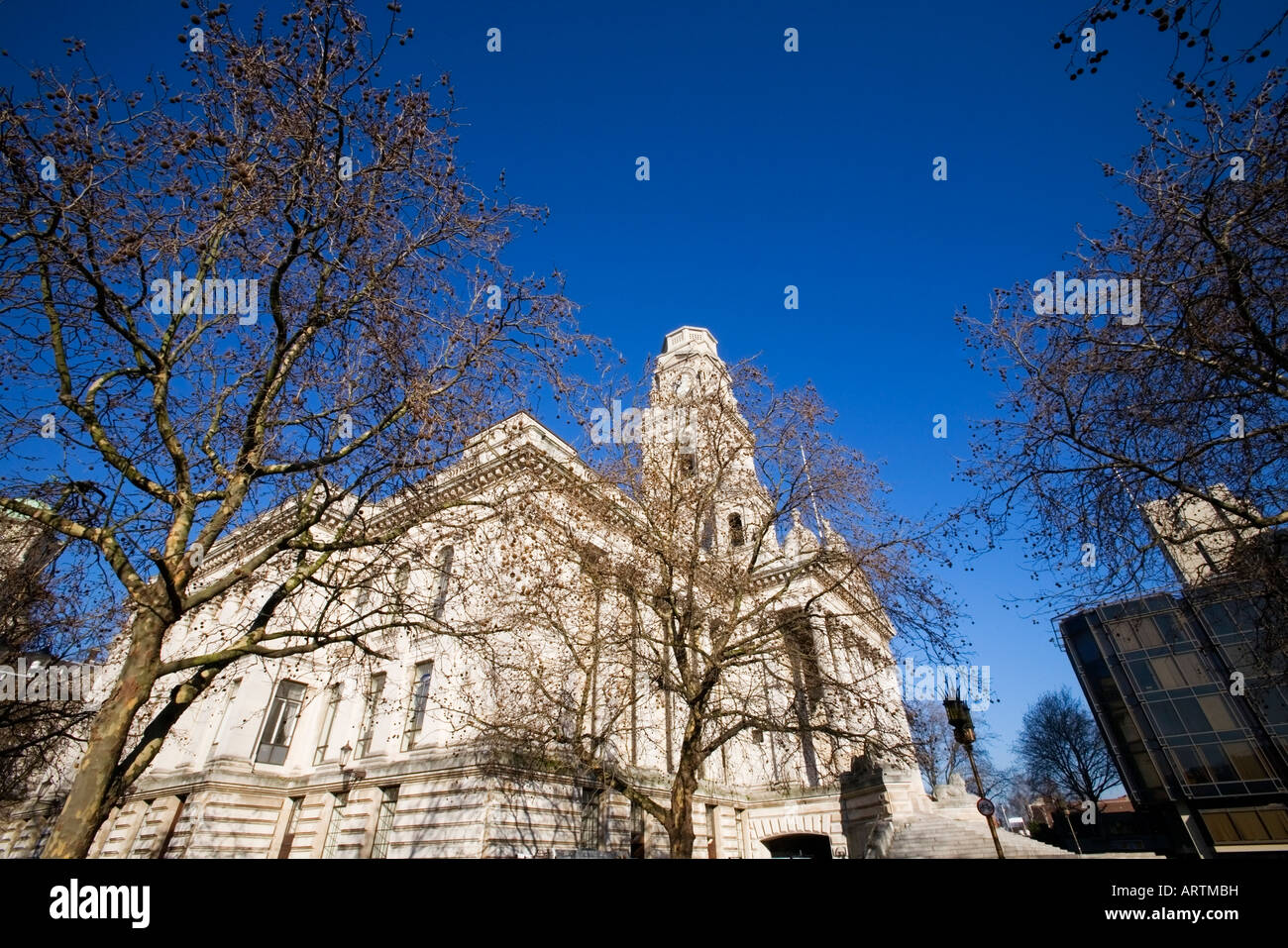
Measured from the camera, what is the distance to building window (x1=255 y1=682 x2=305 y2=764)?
946 inches

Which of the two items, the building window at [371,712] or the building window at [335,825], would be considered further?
the building window at [371,712]

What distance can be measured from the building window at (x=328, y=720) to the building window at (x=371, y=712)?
92.0 inches

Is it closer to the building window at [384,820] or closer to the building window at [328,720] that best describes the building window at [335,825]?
the building window at [384,820]

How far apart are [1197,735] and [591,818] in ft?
146

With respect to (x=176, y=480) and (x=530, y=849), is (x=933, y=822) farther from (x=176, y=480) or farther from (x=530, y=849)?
(x=176, y=480)

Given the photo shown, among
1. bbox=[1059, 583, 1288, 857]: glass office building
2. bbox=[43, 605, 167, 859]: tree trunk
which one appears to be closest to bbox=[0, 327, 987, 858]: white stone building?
bbox=[43, 605, 167, 859]: tree trunk

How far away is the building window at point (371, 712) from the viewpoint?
21.4 m

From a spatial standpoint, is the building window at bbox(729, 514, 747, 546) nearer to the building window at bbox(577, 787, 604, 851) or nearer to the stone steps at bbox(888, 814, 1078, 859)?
A: the building window at bbox(577, 787, 604, 851)

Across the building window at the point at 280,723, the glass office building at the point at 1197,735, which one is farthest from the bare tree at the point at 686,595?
the glass office building at the point at 1197,735

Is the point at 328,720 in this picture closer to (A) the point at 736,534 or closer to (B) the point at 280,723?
(B) the point at 280,723

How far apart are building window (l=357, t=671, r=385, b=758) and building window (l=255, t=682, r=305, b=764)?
4.60 meters

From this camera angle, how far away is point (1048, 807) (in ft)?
220

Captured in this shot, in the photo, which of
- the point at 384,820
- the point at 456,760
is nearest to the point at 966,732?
the point at 456,760
